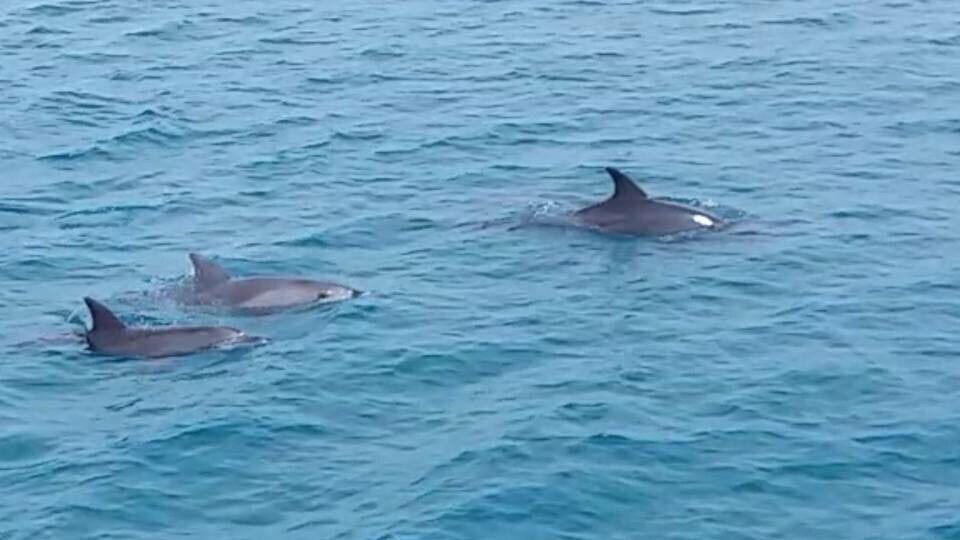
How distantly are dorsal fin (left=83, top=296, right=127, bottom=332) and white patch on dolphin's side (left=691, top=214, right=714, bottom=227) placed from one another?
25.8 feet

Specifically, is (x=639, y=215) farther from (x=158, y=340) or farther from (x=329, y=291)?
(x=158, y=340)

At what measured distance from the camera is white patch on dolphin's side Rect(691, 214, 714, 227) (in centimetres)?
2795

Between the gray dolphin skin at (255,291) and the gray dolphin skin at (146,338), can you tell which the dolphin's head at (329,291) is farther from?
the gray dolphin skin at (146,338)

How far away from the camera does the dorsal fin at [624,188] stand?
90.1 feet

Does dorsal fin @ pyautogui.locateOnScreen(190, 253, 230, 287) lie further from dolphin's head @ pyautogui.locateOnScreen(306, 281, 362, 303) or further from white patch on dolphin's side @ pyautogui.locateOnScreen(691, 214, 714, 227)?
white patch on dolphin's side @ pyautogui.locateOnScreen(691, 214, 714, 227)

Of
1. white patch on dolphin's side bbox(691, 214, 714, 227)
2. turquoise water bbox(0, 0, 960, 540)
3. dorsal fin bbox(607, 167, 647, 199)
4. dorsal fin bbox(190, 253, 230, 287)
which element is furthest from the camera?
white patch on dolphin's side bbox(691, 214, 714, 227)

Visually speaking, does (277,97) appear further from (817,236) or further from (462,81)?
(817,236)

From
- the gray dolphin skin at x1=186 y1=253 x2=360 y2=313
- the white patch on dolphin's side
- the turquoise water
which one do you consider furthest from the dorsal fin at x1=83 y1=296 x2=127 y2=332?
the white patch on dolphin's side

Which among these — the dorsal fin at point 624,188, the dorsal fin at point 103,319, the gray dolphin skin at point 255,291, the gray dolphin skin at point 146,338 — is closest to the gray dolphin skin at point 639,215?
the dorsal fin at point 624,188

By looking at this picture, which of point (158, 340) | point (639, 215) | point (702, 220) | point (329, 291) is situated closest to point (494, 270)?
point (639, 215)

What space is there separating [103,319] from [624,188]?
7216 millimetres

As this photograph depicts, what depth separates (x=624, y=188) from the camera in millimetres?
27578

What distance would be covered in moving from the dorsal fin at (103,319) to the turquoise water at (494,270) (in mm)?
446

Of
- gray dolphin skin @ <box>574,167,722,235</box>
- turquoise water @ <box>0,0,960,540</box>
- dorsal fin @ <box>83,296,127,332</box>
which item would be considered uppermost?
dorsal fin @ <box>83,296,127,332</box>
